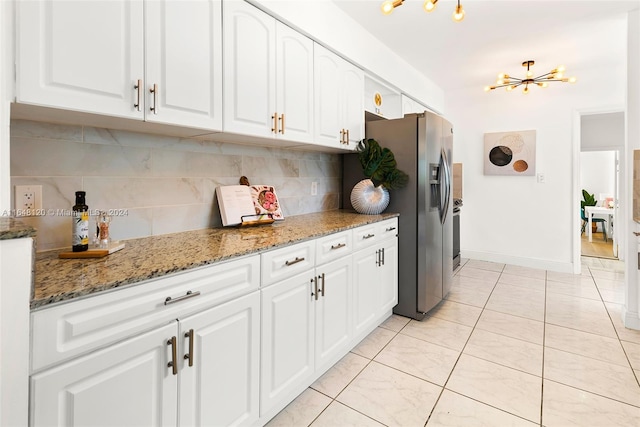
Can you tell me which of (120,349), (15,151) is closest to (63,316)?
(120,349)

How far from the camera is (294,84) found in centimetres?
209

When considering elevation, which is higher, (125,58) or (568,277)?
(125,58)

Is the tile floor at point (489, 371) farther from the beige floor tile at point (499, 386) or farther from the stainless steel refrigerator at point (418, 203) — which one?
the stainless steel refrigerator at point (418, 203)

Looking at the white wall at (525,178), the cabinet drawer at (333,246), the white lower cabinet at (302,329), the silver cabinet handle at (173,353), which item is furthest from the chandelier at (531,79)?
the silver cabinet handle at (173,353)

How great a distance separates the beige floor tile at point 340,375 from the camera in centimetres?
183

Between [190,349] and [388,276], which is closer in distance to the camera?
[190,349]

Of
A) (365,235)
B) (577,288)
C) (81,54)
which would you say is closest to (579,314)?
(577,288)

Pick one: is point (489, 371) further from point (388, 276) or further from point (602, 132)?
point (602, 132)

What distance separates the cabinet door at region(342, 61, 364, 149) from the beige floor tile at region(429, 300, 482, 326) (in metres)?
1.65

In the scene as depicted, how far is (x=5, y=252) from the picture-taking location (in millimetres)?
723

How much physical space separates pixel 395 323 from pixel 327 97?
1.89 meters

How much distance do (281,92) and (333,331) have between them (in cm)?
150

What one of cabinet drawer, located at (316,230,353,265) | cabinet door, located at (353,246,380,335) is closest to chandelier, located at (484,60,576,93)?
cabinet door, located at (353,246,380,335)

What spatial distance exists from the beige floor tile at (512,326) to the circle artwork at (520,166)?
2380 mm
